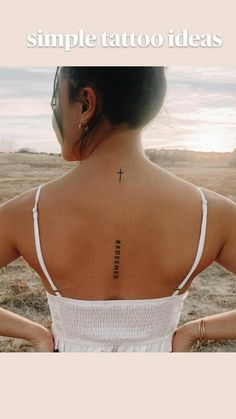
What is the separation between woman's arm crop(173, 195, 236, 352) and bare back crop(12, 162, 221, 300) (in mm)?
31

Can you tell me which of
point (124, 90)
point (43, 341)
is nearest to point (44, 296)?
point (43, 341)

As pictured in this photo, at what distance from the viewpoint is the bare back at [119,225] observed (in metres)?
1.17

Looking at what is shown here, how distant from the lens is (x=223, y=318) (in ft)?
4.37

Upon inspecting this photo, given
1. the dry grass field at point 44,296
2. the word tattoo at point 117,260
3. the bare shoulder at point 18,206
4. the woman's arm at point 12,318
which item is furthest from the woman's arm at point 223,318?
the dry grass field at point 44,296

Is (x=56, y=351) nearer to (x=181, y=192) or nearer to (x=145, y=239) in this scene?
(x=145, y=239)

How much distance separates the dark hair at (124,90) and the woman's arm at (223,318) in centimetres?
31

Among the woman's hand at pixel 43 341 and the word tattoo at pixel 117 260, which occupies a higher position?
the word tattoo at pixel 117 260

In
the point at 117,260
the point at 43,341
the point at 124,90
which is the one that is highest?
Answer: the point at 124,90

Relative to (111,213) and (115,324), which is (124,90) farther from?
(115,324)

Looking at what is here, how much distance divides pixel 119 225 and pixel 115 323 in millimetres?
312

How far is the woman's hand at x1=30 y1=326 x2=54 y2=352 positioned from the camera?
1.35 meters

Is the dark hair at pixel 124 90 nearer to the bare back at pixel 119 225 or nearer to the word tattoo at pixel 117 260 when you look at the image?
the bare back at pixel 119 225

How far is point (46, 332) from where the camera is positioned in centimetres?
137

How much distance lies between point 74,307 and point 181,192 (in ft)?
1.42
